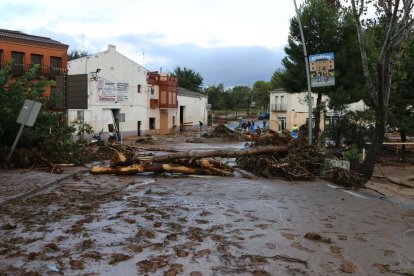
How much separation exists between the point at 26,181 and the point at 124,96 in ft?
120

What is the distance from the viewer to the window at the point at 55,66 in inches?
1583

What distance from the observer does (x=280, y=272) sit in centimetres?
518

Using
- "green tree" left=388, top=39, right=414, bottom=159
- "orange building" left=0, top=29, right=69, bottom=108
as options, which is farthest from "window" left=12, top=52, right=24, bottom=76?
"green tree" left=388, top=39, right=414, bottom=159

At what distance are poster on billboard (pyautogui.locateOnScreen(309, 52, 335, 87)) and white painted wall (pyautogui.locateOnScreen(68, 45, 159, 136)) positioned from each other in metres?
27.2

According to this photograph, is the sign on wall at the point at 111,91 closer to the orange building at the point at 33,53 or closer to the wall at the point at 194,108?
the orange building at the point at 33,53

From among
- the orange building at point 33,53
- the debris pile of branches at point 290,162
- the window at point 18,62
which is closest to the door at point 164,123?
the orange building at point 33,53

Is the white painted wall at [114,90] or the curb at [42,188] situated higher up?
the white painted wall at [114,90]

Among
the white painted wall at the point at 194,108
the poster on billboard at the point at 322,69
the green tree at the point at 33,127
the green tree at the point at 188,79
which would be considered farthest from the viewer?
the green tree at the point at 188,79

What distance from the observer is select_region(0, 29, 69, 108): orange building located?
36.9 m

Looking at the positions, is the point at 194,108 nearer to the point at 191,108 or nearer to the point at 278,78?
the point at 191,108

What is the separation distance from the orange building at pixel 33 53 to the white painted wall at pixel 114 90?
157cm

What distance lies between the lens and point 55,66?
41031 mm

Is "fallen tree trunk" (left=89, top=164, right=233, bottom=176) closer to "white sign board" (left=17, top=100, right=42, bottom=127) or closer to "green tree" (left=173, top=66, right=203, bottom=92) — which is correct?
"white sign board" (left=17, top=100, right=42, bottom=127)

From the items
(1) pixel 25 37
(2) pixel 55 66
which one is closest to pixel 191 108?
(2) pixel 55 66
